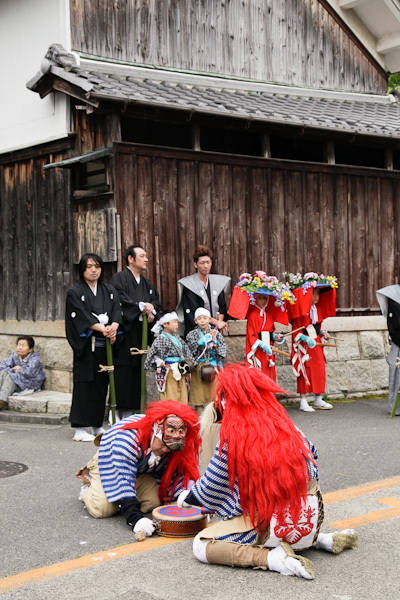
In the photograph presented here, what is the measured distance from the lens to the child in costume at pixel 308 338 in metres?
10.7

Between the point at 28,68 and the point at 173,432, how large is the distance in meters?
8.01

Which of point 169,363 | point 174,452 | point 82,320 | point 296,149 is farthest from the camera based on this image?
point 296,149

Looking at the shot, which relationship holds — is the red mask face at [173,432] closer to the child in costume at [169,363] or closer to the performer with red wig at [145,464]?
the performer with red wig at [145,464]

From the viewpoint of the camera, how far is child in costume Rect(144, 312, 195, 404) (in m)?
8.92

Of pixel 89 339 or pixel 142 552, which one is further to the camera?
pixel 89 339

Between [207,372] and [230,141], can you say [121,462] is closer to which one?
[207,372]

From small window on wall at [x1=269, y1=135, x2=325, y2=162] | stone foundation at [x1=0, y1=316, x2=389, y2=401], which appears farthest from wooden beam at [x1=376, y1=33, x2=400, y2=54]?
stone foundation at [x1=0, y1=316, x2=389, y2=401]

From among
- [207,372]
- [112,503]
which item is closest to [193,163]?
[207,372]

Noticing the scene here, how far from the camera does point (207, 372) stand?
9305 mm

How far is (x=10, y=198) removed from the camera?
11.8 m

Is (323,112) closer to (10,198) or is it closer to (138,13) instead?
(138,13)

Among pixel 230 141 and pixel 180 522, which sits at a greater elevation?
pixel 230 141

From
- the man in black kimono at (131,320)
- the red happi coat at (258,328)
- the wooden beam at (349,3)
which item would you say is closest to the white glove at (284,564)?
the man in black kimono at (131,320)

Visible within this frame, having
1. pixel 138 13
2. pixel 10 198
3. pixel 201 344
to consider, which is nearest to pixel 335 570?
pixel 201 344
